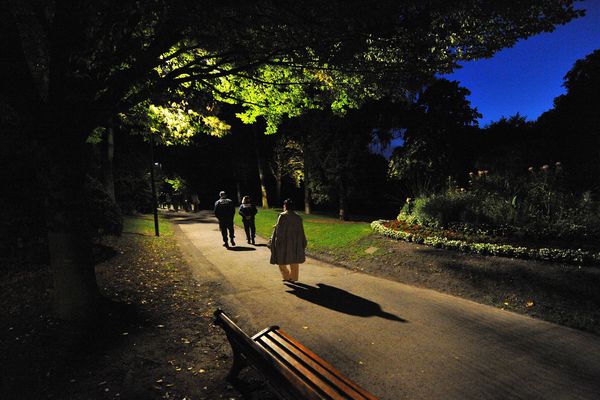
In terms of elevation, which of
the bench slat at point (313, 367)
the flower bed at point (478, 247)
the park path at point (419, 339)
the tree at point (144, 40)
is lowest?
the park path at point (419, 339)

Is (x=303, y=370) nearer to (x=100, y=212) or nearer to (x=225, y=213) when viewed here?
(x=225, y=213)

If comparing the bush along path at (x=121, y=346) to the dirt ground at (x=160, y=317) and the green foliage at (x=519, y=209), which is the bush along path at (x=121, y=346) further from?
the green foliage at (x=519, y=209)

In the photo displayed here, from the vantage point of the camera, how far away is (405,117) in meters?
20.0

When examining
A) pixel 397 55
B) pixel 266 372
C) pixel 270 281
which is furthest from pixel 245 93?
pixel 266 372

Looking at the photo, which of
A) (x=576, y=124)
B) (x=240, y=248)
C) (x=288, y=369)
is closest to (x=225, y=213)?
(x=240, y=248)

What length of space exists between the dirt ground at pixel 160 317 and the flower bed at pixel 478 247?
0.25 m

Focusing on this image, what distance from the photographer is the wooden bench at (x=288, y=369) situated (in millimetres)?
2182

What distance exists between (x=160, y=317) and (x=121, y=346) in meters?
1.00

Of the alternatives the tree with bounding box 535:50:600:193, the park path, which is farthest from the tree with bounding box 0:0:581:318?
the tree with bounding box 535:50:600:193

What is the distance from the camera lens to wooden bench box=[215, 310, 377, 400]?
2182 millimetres

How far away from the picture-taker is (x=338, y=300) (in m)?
6.16

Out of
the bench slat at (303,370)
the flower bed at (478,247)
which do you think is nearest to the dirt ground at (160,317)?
the flower bed at (478,247)

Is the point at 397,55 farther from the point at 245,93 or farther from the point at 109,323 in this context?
the point at 109,323

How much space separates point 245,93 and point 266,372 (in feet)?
23.9
